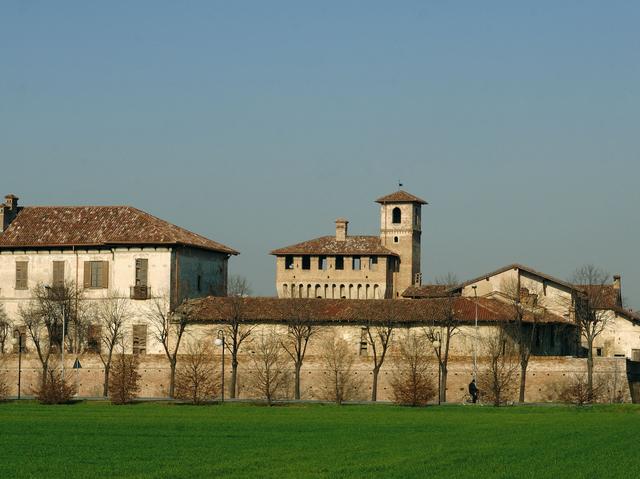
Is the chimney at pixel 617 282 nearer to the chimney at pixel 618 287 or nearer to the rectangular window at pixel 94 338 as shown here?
the chimney at pixel 618 287

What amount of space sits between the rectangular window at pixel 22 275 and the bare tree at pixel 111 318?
5320mm

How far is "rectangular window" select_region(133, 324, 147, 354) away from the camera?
76625 mm

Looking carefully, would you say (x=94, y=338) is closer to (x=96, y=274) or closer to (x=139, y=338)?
(x=139, y=338)

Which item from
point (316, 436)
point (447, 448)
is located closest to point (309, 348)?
point (316, 436)

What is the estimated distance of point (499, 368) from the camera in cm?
6925

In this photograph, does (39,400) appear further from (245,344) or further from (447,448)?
(447,448)

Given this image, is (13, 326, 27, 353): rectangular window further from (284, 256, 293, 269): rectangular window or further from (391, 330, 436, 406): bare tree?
(284, 256, 293, 269): rectangular window

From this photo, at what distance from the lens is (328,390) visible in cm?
7075

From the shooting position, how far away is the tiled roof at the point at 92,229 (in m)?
78.0

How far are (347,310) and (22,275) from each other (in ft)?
62.6

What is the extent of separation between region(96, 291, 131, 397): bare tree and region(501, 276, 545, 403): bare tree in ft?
68.5

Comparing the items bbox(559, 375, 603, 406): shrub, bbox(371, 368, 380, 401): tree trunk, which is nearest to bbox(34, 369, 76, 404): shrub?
bbox(371, 368, 380, 401): tree trunk

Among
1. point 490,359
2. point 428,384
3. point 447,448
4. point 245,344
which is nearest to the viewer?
point 447,448

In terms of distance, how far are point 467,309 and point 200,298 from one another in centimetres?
1586
